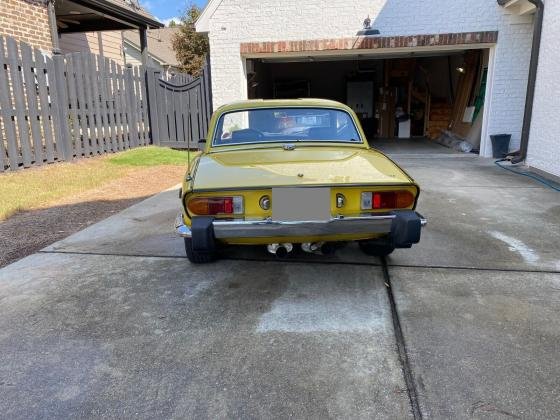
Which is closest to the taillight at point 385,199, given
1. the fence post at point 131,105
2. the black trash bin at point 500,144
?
the black trash bin at point 500,144

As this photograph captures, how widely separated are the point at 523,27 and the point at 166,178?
8.52 metres

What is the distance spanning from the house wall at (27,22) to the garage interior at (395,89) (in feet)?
17.9

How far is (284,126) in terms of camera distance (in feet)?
14.1

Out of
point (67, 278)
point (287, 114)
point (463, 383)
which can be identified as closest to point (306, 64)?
point (287, 114)

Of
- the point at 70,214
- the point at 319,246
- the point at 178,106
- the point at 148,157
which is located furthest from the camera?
the point at 178,106

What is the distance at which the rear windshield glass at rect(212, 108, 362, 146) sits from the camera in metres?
4.24

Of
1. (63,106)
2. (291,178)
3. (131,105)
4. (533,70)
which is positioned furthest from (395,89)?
(291,178)

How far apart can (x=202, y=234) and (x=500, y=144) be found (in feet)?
31.1

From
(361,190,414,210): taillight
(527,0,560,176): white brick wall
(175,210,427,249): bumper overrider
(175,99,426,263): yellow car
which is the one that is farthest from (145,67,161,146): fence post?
(361,190,414,210): taillight

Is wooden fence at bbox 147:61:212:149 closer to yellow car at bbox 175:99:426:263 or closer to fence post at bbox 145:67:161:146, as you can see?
fence post at bbox 145:67:161:146

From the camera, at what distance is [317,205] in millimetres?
3039

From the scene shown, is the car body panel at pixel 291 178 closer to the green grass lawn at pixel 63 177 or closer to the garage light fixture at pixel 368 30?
the green grass lawn at pixel 63 177

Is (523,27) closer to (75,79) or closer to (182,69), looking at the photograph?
(75,79)

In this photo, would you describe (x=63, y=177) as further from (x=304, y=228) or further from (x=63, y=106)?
(x=304, y=228)
